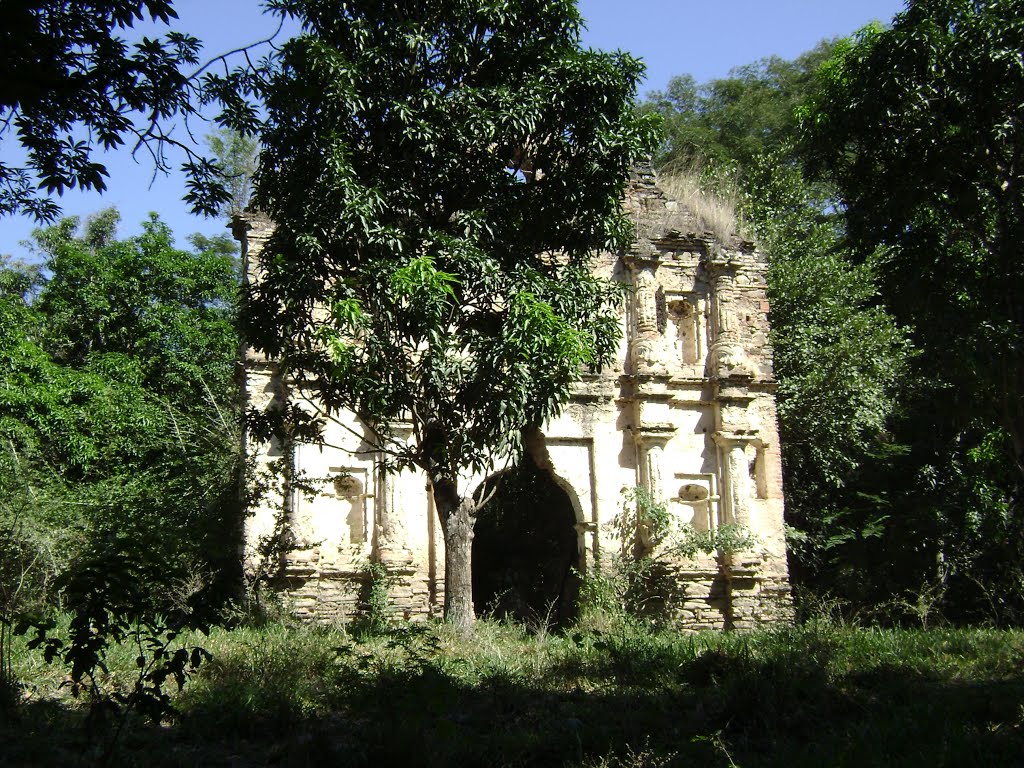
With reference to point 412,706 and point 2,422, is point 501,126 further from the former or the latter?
point 2,422

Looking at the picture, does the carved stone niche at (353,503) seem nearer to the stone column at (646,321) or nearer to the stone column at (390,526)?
the stone column at (390,526)

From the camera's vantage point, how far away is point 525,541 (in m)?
16.7

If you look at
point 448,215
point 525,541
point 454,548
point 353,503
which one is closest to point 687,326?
point 525,541

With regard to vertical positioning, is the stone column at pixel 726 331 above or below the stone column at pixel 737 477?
above

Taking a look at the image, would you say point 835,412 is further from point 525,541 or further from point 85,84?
point 85,84

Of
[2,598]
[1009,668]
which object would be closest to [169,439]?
[2,598]

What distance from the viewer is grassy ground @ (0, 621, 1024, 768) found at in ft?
19.4

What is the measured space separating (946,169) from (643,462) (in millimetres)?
5341

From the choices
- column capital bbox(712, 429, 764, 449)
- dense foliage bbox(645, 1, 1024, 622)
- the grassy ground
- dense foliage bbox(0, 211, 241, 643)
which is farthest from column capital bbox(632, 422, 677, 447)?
dense foliage bbox(0, 211, 241, 643)

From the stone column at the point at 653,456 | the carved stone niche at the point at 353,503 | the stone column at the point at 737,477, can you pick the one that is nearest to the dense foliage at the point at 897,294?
the stone column at the point at 737,477

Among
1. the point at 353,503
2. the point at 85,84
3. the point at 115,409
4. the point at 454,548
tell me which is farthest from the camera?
the point at 115,409

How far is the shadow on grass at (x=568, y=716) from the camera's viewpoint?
5871 mm

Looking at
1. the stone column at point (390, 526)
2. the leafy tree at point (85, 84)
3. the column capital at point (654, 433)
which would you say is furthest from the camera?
the column capital at point (654, 433)

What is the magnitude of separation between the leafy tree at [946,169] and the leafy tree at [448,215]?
2.46m
